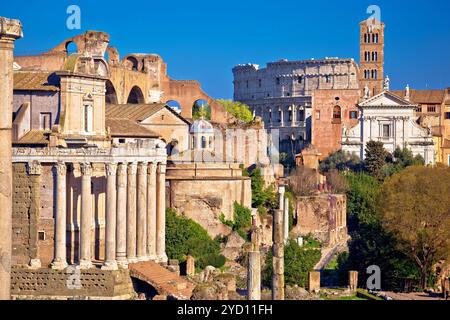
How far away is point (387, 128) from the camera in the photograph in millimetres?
87000

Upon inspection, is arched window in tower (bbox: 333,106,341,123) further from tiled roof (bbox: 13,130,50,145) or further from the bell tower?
tiled roof (bbox: 13,130,50,145)

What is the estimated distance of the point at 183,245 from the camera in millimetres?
46969

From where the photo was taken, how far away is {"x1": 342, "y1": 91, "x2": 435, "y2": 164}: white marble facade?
85.9 m

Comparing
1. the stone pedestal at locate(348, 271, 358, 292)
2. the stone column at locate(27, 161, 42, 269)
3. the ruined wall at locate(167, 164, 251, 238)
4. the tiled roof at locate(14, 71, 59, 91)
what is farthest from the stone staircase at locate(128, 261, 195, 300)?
the ruined wall at locate(167, 164, 251, 238)

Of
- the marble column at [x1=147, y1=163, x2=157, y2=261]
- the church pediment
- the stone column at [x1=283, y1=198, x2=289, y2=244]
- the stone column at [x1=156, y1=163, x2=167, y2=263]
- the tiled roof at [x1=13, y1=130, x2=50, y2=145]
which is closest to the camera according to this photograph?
the tiled roof at [x1=13, y1=130, x2=50, y2=145]

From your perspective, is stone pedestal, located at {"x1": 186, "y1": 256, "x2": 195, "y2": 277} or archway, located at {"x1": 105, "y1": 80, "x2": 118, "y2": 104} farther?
archway, located at {"x1": 105, "y1": 80, "x2": 118, "y2": 104}

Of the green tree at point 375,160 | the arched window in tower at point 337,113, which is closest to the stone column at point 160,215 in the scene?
the green tree at point 375,160

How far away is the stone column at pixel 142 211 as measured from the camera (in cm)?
4294

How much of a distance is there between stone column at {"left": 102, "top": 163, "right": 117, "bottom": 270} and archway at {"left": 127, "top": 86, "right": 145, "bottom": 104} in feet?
88.6

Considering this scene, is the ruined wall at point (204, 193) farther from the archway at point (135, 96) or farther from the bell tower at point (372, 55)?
the bell tower at point (372, 55)

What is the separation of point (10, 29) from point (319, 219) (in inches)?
1583

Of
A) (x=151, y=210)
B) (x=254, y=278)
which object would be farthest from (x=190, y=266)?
(x=254, y=278)
